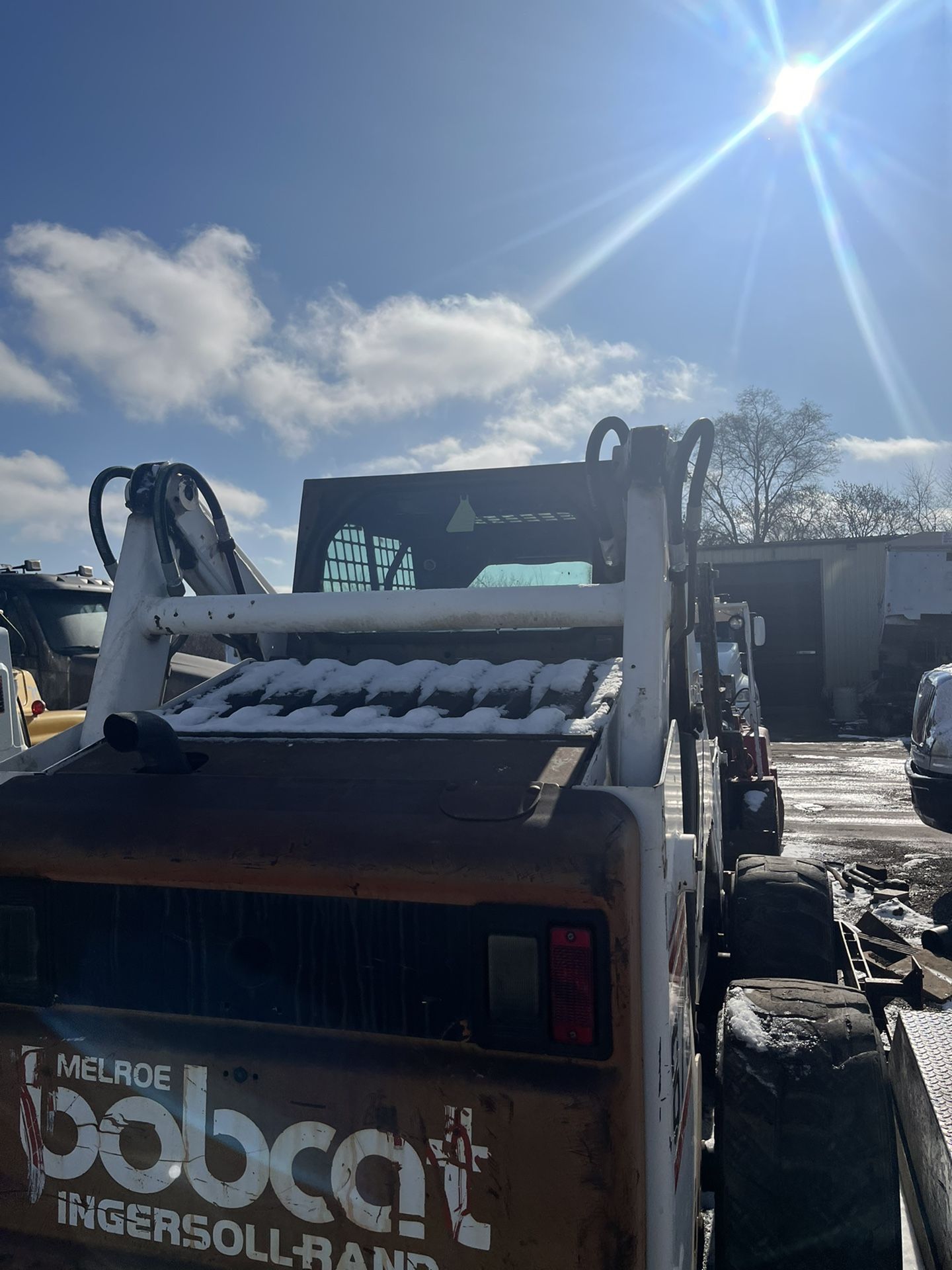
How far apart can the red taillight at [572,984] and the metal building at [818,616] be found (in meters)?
23.8

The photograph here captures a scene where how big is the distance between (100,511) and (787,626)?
23992 mm

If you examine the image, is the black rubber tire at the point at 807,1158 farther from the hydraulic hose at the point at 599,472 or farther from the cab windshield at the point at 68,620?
the cab windshield at the point at 68,620

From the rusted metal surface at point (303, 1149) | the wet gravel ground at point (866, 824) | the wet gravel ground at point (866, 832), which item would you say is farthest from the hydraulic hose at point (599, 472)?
the wet gravel ground at point (866, 824)

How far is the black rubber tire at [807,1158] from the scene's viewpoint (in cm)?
205

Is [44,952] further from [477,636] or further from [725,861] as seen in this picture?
[725,861]

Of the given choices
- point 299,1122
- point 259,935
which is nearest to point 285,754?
point 259,935

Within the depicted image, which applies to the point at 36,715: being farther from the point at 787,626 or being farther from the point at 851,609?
the point at 851,609

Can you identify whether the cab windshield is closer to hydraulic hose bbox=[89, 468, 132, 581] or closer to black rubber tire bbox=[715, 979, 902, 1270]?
hydraulic hose bbox=[89, 468, 132, 581]

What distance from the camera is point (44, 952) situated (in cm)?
192

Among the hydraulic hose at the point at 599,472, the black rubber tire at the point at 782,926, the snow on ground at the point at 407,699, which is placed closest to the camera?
the snow on ground at the point at 407,699

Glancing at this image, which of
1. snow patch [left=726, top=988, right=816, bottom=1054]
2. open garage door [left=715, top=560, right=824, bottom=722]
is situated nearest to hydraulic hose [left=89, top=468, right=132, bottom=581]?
snow patch [left=726, top=988, right=816, bottom=1054]

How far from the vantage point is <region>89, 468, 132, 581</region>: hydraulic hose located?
3105 mm

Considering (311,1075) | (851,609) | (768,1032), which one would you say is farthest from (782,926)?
(851,609)

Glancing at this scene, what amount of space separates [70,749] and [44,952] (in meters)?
0.82
